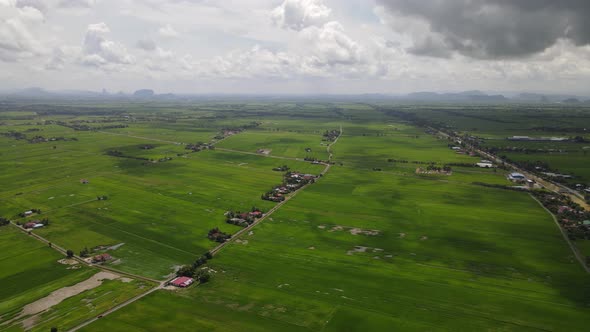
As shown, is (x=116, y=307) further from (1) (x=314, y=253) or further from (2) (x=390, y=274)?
(2) (x=390, y=274)

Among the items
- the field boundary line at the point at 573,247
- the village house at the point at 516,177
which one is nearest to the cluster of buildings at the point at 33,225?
the field boundary line at the point at 573,247

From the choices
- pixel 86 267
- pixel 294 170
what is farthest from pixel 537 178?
pixel 86 267

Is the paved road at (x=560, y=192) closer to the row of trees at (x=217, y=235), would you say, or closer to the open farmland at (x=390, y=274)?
the open farmland at (x=390, y=274)

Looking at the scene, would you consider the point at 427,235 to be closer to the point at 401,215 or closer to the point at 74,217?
the point at 401,215

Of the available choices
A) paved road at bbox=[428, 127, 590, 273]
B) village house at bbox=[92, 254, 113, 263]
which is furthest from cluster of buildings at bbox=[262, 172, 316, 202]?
paved road at bbox=[428, 127, 590, 273]

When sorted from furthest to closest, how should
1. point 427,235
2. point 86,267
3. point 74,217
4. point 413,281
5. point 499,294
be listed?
point 74,217
point 427,235
point 86,267
point 413,281
point 499,294

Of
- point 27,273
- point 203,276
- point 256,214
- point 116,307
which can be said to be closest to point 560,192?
point 256,214

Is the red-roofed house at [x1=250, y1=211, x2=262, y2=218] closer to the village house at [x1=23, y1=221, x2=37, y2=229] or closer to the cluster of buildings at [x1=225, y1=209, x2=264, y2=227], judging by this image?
the cluster of buildings at [x1=225, y1=209, x2=264, y2=227]

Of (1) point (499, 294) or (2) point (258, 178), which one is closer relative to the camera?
(1) point (499, 294)
